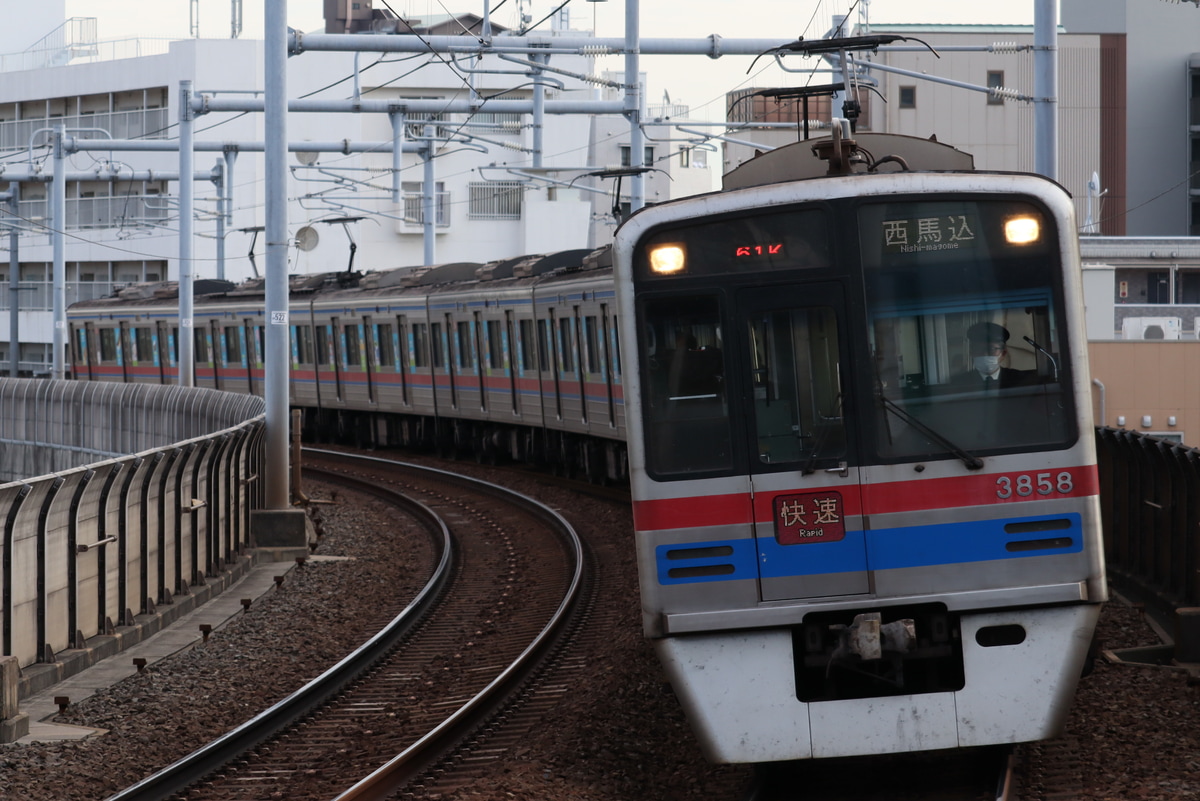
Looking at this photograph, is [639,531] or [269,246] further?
[269,246]

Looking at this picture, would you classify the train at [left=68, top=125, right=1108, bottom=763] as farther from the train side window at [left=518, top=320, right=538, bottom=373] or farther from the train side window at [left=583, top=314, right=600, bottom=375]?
the train side window at [left=518, top=320, right=538, bottom=373]

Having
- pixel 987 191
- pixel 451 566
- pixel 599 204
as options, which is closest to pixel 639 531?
pixel 987 191

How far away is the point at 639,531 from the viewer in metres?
6.55

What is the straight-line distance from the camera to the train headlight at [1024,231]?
6418 mm

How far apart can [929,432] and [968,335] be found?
433 millimetres

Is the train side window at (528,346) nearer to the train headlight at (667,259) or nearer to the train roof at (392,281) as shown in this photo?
the train roof at (392,281)

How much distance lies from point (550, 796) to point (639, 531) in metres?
1.20

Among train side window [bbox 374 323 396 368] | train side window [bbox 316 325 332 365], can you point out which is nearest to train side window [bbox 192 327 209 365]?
train side window [bbox 316 325 332 365]

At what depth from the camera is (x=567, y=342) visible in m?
20.2

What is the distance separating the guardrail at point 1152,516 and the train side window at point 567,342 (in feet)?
28.0

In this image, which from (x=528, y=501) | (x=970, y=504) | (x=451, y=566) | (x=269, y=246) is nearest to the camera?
(x=970, y=504)

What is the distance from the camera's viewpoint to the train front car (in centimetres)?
633

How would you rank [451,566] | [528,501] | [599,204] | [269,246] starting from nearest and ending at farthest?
1. [451,566]
2. [269,246]
3. [528,501]
4. [599,204]

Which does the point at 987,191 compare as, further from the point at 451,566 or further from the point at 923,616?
the point at 451,566
